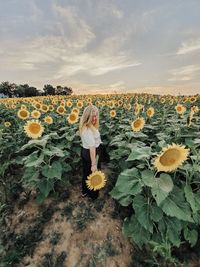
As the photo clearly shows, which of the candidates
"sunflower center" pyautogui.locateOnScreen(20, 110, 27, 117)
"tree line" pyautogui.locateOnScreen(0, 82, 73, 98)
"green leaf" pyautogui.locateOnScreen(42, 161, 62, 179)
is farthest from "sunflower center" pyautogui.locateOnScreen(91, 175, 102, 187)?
"tree line" pyautogui.locateOnScreen(0, 82, 73, 98)

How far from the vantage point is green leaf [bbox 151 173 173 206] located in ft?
11.3

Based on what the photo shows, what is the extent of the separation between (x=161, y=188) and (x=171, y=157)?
0.53 meters

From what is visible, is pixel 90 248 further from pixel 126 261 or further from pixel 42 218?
pixel 42 218

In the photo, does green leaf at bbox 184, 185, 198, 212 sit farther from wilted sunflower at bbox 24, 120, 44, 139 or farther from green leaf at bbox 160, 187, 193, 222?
wilted sunflower at bbox 24, 120, 44, 139

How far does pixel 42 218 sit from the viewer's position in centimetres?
478

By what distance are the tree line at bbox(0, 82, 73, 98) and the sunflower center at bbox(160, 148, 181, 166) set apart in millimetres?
27072

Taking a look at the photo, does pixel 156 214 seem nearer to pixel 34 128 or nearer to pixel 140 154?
pixel 140 154

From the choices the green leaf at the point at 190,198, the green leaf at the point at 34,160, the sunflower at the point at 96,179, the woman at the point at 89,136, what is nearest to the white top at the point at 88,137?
the woman at the point at 89,136

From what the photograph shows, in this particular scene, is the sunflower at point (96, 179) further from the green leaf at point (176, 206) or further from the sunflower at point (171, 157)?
the sunflower at point (171, 157)

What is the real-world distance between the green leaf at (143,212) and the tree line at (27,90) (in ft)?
86.7

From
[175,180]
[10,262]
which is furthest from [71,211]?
[175,180]

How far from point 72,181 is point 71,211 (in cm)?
80

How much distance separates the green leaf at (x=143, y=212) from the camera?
3.78 meters

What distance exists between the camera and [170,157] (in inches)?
124
